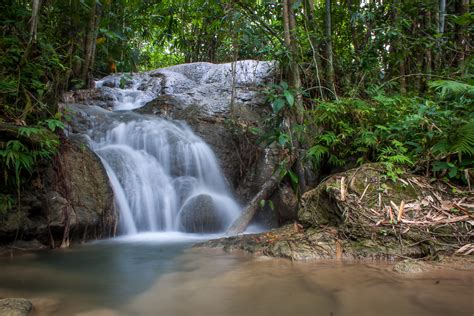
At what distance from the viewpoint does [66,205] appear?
416 centimetres

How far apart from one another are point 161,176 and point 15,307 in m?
3.98

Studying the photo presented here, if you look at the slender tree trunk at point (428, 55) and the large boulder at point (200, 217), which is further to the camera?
the slender tree trunk at point (428, 55)

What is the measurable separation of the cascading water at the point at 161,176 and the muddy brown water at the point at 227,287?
1.81 metres

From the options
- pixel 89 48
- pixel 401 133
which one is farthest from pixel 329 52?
pixel 89 48

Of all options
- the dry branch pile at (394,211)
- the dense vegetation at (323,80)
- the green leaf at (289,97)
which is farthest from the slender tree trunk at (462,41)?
the dry branch pile at (394,211)

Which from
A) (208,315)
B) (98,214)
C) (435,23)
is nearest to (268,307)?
(208,315)

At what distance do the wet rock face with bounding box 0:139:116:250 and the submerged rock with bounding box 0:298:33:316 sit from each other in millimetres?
2129

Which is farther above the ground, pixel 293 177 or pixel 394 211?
pixel 293 177

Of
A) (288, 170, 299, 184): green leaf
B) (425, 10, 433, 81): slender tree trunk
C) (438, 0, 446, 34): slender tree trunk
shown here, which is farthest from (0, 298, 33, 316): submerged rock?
(438, 0, 446, 34): slender tree trunk

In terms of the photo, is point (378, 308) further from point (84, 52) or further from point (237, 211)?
point (84, 52)

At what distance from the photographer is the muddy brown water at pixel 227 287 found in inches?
78.5

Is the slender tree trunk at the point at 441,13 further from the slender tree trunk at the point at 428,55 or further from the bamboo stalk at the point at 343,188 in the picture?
the bamboo stalk at the point at 343,188

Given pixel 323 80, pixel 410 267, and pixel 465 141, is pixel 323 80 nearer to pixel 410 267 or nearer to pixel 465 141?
pixel 465 141

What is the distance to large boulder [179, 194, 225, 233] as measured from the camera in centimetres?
519
